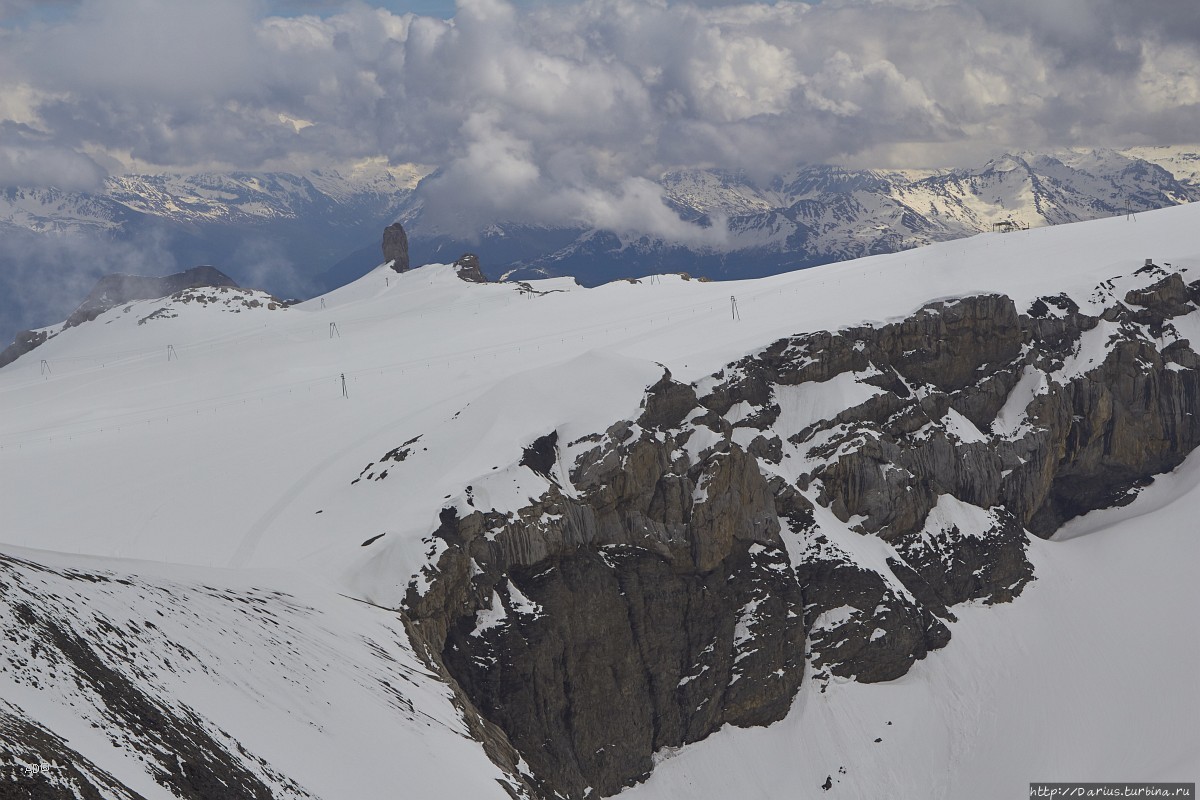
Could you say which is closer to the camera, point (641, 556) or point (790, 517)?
point (641, 556)

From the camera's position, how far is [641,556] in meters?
95.4

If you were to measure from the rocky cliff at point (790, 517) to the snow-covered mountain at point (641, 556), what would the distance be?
356mm

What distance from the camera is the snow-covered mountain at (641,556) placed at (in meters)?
48.4

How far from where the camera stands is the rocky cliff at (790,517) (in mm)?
85500

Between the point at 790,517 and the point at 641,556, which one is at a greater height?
the point at 641,556

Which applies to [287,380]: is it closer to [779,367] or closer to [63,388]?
[63,388]

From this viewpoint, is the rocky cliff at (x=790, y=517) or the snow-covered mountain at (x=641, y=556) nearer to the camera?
the snow-covered mountain at (x=641, y=556)

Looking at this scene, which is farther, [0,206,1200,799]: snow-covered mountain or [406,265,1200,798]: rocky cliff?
[406,265,1200,798]: rocky cliff

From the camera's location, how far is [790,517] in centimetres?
10975

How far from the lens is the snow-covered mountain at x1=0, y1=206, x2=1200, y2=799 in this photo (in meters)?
48.4

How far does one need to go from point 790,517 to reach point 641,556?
2132cm

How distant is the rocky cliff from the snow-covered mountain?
0.36 metres

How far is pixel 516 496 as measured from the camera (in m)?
88.2

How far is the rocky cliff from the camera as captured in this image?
8550 centimetres
